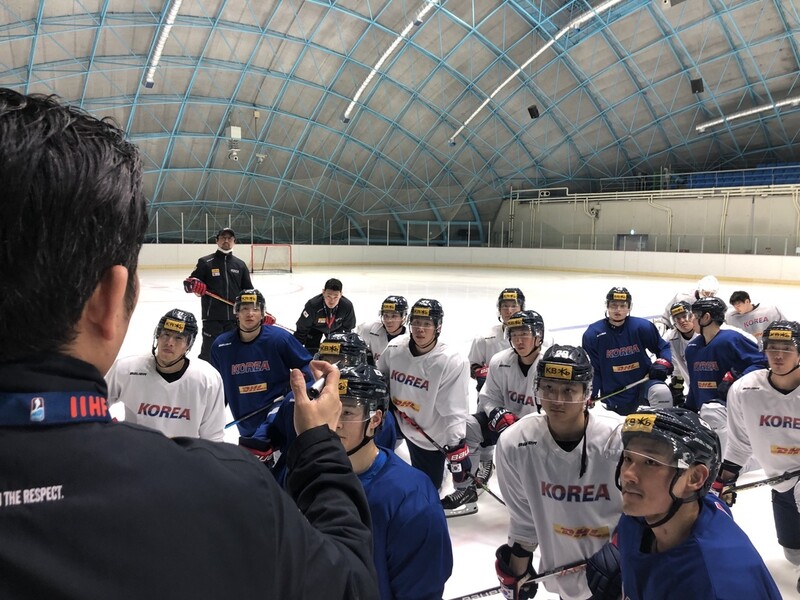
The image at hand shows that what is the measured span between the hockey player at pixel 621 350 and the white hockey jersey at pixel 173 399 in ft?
12.7

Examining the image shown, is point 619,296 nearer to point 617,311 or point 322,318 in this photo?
point 617,311

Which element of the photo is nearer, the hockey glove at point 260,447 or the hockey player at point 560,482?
the hockey player at point 560,482

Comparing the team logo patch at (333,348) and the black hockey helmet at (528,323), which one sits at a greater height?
the black hockey helmet at (528,323)

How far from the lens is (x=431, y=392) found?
4.80 m

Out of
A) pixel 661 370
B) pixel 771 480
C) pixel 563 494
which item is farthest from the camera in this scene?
pixel 661 370

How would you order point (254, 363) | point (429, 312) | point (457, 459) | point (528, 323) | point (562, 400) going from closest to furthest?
point (562, 400), point (457, 459), point (528, 323), point (429, 312), point (254, 363)

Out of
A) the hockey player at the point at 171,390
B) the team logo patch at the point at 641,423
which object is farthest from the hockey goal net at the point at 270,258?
the team logo patch at the point at 641,423

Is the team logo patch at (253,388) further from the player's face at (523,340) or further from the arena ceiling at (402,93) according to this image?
the arena ceiling at (402,93)

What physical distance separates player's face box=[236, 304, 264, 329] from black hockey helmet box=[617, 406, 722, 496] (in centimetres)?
359

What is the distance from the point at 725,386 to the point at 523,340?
1.91 m

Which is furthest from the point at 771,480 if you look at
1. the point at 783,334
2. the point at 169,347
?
the point at 169,347

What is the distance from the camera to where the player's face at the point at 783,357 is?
3.96m

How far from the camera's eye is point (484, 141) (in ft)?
105

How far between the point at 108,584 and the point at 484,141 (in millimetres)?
32876
